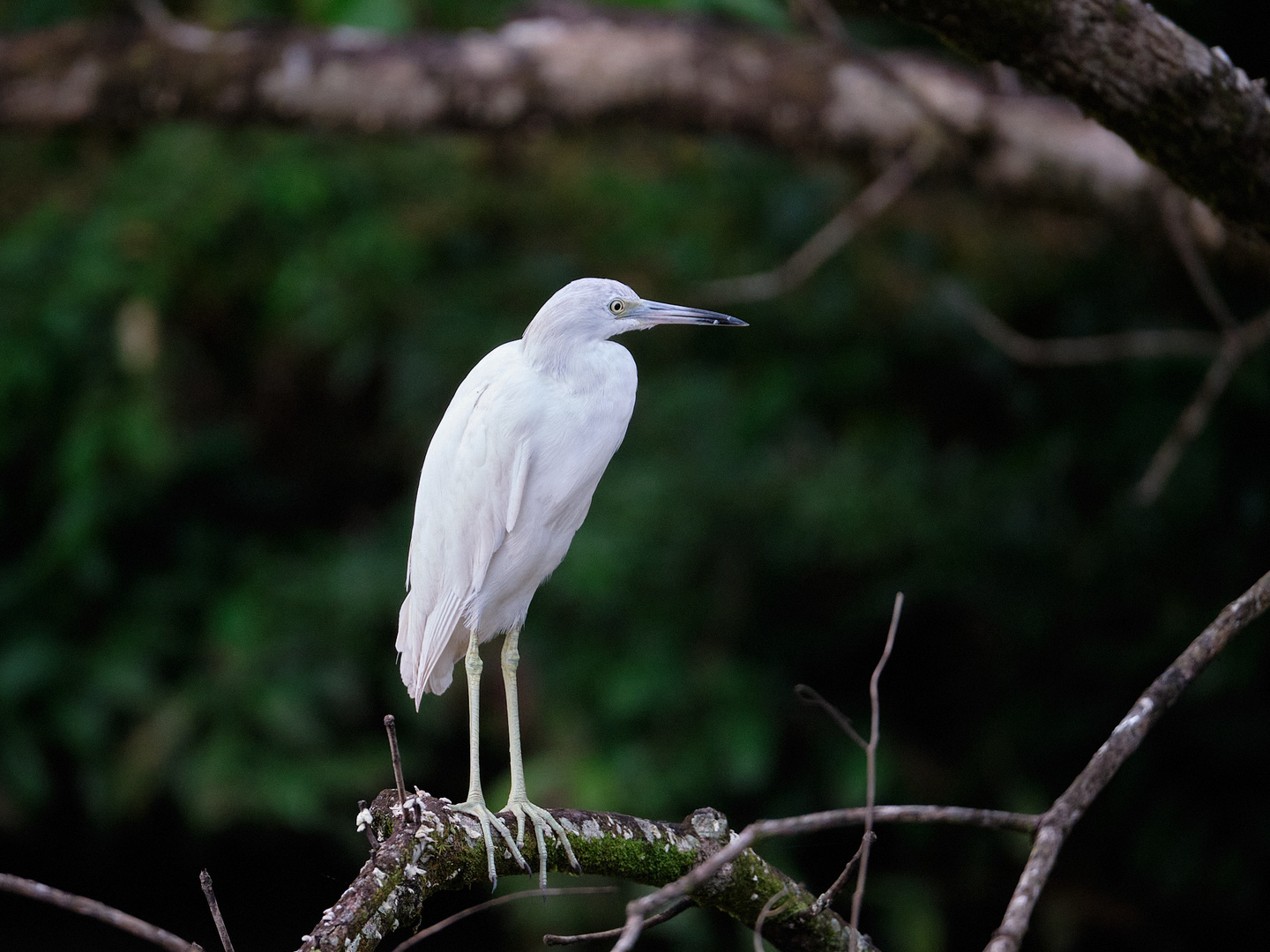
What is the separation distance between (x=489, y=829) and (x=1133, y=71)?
110 cm

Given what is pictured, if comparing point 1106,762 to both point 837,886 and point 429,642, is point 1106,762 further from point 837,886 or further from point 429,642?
point 429,642

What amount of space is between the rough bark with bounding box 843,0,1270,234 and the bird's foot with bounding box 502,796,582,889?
38.4 inches

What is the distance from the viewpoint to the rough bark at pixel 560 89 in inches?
120

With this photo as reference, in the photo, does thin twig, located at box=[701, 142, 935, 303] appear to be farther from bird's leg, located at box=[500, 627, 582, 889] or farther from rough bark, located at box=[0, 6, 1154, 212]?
bird's leg, located at box=[500, 627, 582, 889]

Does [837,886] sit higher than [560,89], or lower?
higher

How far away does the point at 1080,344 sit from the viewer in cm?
351

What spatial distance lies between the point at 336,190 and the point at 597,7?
54.1 inches

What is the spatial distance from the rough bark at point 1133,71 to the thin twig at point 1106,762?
0.53 metres

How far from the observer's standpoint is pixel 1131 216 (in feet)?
10.5

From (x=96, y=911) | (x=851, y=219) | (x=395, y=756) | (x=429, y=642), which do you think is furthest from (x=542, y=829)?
(x=851, y=219)

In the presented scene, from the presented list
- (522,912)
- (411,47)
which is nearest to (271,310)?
(411,47)

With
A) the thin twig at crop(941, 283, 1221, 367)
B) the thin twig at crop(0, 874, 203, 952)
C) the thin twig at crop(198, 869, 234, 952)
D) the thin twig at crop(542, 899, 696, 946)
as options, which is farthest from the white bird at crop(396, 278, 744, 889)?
the thin twig at crop(941, 283, 1221, 367)

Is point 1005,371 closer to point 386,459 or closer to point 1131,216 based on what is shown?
point 1131,216

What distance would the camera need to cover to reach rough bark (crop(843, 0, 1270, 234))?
1.25m
